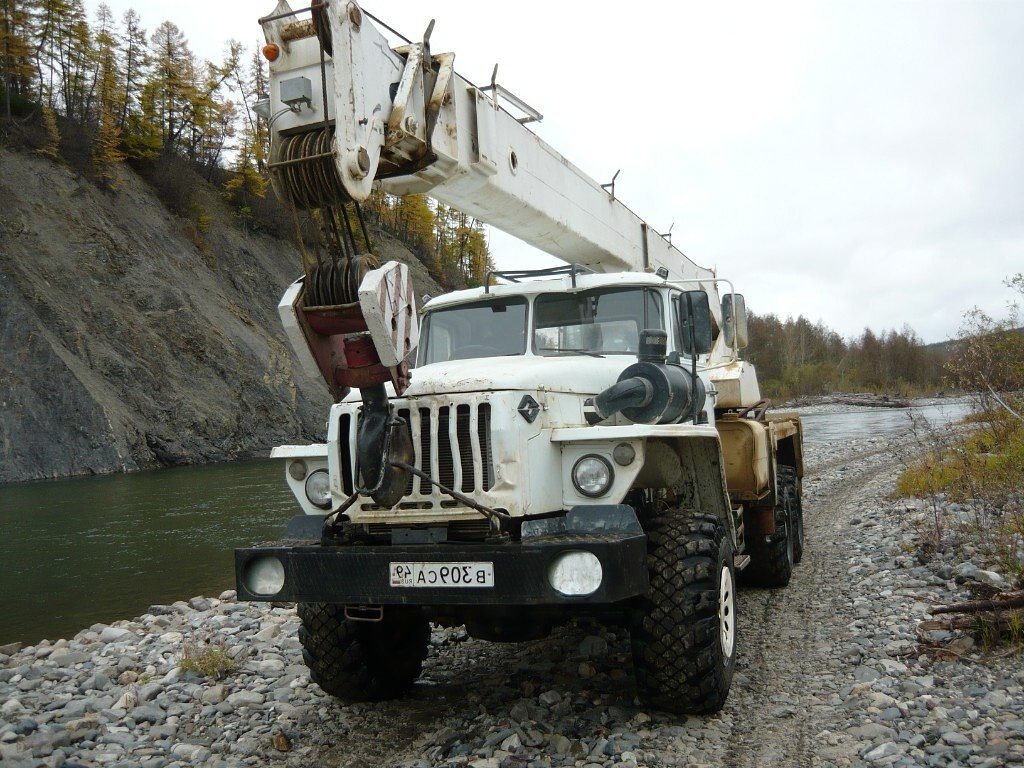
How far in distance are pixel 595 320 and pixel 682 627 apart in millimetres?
2212

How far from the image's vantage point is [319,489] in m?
4.98

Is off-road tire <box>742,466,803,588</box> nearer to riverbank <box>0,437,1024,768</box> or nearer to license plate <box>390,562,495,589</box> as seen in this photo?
riverbank <box>0,437,1024,768</box>

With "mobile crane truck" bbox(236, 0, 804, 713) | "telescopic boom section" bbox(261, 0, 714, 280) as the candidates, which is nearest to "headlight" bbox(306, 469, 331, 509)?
"mobile crane truck" bbox(236, 0, 804, 713)

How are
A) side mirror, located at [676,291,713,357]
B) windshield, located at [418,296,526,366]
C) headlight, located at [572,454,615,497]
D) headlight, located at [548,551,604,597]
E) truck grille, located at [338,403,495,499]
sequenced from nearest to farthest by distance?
headlight, located at [548,551,604,597] < truck grille, located at [338,403,495,499] < headlight, located at [572,454,615,497] < side mirror, located at [676,291,713,357] < windshield, located at [418,296,526,366]

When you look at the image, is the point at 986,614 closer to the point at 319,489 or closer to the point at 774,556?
the point at 774,556

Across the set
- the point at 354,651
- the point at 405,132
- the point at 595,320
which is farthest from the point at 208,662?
the point at 405,132

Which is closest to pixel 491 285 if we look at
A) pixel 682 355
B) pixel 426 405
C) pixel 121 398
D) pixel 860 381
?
pixel 682 355

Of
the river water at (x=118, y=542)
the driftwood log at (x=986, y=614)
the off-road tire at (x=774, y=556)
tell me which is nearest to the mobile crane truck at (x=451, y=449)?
the driftwood log at (x=986, y=614)

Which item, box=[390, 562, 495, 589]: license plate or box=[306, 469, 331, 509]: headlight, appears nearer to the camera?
box=[390, 562, 495, 589]: license plate

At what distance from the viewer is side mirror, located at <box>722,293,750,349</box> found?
708 cm

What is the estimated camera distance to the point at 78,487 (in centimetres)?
2164

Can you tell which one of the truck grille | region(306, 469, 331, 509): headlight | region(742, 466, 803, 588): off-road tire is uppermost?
the truck grille

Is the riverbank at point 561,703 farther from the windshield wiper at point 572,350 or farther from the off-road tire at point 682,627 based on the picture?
the windshield wiper at point 572,350

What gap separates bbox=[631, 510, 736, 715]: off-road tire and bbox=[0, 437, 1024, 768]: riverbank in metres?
0.19
